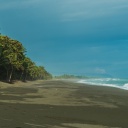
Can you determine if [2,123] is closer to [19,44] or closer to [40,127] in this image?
[40,127]

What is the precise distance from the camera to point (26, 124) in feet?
39.6

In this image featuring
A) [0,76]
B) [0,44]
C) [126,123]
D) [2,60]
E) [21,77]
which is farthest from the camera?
[21,77]

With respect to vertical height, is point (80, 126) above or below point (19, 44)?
below

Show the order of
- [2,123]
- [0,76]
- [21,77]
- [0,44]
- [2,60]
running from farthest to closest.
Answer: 1. [21,77]
2. [0,76]
3. [2,60]
4. [0,44]
5. [2,123]

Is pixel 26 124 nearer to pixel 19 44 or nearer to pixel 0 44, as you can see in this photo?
pixel 0 44

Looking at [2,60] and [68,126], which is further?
[2,60]

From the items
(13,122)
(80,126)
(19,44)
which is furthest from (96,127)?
(19,44)

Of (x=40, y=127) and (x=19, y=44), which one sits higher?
(x=19, y=44)

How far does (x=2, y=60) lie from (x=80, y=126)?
189 feet

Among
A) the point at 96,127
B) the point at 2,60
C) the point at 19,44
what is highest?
the point at 19,44

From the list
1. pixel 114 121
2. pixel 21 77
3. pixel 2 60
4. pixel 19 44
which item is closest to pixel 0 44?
pixel 2 60

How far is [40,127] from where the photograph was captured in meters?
11.6

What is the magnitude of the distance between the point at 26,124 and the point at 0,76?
224 feet

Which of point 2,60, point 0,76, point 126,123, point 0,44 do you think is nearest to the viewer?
point 126,123
